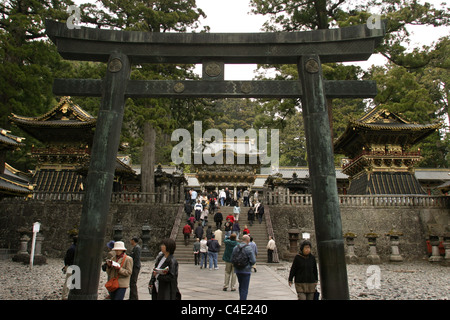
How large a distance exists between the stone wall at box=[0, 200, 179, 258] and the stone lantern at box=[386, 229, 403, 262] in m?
10.5

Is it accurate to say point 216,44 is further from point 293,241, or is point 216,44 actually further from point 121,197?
point 121,197

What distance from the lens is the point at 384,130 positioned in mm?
21328

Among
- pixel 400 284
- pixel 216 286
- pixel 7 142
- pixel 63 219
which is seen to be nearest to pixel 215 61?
pixel 216 286

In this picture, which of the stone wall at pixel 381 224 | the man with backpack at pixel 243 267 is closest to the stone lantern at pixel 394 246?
the stone wall at pixel 381 224

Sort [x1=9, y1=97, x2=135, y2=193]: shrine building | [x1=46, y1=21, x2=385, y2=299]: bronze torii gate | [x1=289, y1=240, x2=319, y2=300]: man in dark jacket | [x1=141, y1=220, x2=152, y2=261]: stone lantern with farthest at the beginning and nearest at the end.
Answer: [x1=9, y1=97, x2=135, y2=193]: shrine building
[x1=141, y1=220, x2=152, y2=261]: stone lantern
[x1=46, y1=21, x2=385, y2=299]: bronze torii gate
[x1=289, y1=240, x2=319, y2=300]: man in dark jacket

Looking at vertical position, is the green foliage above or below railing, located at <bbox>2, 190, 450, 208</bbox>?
above

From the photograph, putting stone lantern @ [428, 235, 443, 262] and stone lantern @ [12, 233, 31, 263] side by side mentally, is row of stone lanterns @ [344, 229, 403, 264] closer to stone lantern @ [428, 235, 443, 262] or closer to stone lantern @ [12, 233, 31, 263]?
stone lantern @ [428, 235, 443, 262]

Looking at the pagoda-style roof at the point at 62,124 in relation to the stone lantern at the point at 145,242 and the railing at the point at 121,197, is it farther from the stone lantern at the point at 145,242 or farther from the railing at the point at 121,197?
the stone lantern at the point at 145,242

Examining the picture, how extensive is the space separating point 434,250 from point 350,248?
4119 millimetres

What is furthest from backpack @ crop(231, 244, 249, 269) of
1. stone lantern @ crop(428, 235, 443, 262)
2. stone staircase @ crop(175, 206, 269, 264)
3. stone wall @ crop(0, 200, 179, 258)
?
stone lantern @ crop(428, 235, 443, 262)

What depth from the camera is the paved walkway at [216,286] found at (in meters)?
7.48

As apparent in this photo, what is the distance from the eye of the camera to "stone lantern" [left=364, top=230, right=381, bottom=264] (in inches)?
602

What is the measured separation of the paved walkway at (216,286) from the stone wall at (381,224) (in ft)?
20.2
